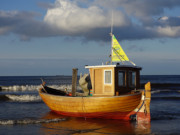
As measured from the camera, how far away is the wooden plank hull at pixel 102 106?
598 inches

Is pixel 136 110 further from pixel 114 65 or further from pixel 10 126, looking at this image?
pixel 10 126

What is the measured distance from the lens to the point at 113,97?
49.5 ft

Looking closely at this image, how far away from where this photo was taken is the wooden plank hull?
15.2 m

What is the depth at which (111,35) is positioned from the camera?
57.0 ft

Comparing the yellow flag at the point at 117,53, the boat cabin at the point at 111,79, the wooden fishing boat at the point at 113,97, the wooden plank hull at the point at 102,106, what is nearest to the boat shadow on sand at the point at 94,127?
the wooden plank hull at the point at 102,106

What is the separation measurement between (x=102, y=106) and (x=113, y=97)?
1.01 meters

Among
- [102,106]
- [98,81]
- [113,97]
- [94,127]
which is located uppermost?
[98,81]

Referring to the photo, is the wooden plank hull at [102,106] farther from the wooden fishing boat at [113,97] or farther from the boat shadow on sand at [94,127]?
the boat shadow on sand at [94,127]

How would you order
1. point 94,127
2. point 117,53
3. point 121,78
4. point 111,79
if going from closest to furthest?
point 94,127, point 111,79, point 121,78, point 117,53

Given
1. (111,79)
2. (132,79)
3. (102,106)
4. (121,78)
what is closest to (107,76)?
(111,79)

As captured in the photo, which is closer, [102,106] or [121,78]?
[102,106]

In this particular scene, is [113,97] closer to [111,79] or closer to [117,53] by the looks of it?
[111,79]

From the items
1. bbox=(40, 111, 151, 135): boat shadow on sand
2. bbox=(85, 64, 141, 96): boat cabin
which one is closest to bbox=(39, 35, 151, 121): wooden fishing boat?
bbox=(85, 64, 141, 96): boat cabin

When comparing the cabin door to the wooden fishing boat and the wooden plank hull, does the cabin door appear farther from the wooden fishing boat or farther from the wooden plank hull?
the wooden plank hull
